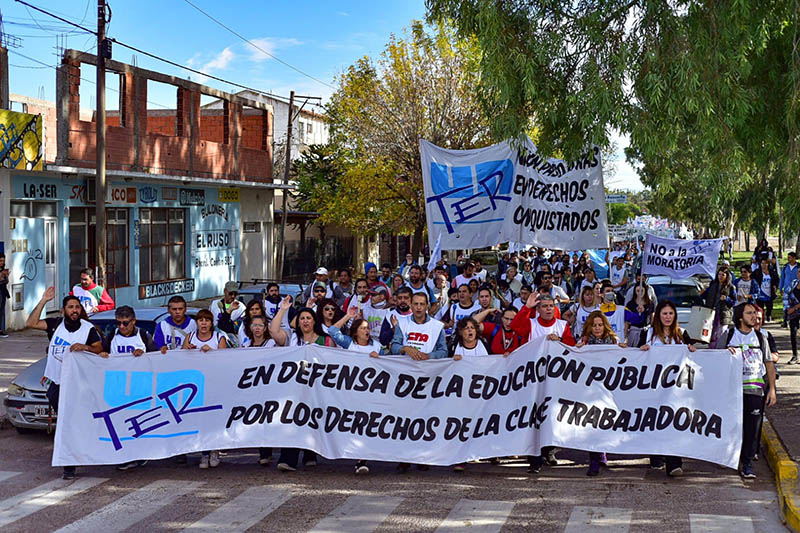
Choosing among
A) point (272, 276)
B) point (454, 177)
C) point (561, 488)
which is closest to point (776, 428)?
point (561, 488)

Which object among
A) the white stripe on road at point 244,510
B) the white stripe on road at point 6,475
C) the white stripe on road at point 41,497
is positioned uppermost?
the white stripe on road at point 244,510

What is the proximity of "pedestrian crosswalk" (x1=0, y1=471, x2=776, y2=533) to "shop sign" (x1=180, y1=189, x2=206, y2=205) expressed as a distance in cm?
2100

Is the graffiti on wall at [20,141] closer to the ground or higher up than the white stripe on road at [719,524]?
higher up

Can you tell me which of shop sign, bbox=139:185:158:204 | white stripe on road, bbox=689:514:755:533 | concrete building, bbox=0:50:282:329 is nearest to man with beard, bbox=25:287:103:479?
white stripe on road, bbox=689:514:755:533

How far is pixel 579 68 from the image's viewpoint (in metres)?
10.5

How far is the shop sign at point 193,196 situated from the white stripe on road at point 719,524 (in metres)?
23.9

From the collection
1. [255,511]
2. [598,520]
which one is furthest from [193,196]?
[598,520]

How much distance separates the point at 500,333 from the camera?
381 inches

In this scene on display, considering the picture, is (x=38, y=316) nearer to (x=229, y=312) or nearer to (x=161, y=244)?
(x=229, y=312)

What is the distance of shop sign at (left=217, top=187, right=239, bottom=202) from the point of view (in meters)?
31.4

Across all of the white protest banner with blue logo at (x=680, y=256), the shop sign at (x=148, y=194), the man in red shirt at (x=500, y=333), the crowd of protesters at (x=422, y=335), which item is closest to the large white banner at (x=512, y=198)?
the crowd of protesters at (x=422, y=335)

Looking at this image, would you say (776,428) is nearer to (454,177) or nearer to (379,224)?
(454,177)

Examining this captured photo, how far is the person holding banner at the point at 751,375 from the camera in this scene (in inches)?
335

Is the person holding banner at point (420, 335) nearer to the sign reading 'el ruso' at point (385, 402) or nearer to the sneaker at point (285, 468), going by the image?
the sign reading 'el ruso' at point (385, 402)
